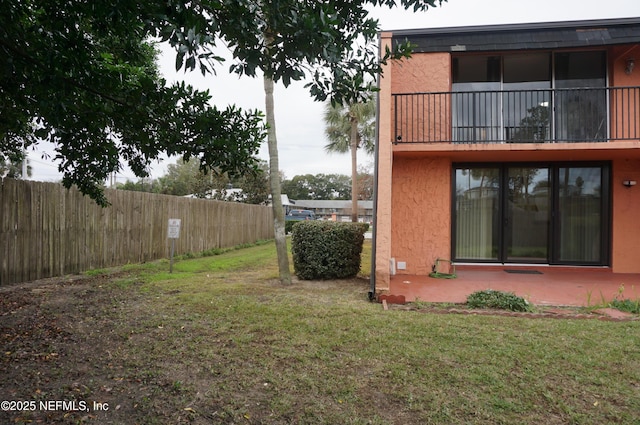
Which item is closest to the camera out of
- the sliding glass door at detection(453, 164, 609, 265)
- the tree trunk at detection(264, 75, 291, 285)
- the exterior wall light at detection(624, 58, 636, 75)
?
the tree trunk at detection(264, 75, 291, 285)

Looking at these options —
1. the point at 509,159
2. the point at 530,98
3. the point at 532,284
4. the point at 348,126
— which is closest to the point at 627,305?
the point at 532,284

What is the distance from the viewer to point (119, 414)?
7.93 ft

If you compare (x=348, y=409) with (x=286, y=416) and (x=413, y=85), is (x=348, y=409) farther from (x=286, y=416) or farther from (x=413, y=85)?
(x=413, y=85)

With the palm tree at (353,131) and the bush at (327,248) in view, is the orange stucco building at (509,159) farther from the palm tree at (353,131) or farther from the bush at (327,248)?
the palm tree at (353,131)

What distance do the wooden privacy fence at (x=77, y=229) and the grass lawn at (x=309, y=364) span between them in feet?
5.11

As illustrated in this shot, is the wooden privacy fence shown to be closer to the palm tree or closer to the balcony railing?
the balcony railing

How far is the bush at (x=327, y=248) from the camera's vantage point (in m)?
7.03

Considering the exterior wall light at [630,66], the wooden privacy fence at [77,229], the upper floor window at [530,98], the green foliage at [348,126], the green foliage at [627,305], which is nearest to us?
the green foliage at [627,305]

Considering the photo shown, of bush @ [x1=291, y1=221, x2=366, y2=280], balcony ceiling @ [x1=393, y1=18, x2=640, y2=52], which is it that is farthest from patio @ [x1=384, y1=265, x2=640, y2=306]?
balcony ceiling @ [x1=393, y1=18, x2=640, y2=52]

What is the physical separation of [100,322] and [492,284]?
5.76 meters

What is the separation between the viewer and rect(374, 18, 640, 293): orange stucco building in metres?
7.51

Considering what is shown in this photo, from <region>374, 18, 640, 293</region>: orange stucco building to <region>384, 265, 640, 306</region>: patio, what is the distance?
314 millimetres

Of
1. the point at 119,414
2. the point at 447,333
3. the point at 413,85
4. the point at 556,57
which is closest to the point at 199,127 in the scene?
the point at 119,414

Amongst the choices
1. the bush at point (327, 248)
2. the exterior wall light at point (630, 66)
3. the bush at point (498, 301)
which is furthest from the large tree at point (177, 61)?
the exterior wall light at point (630, 66)
